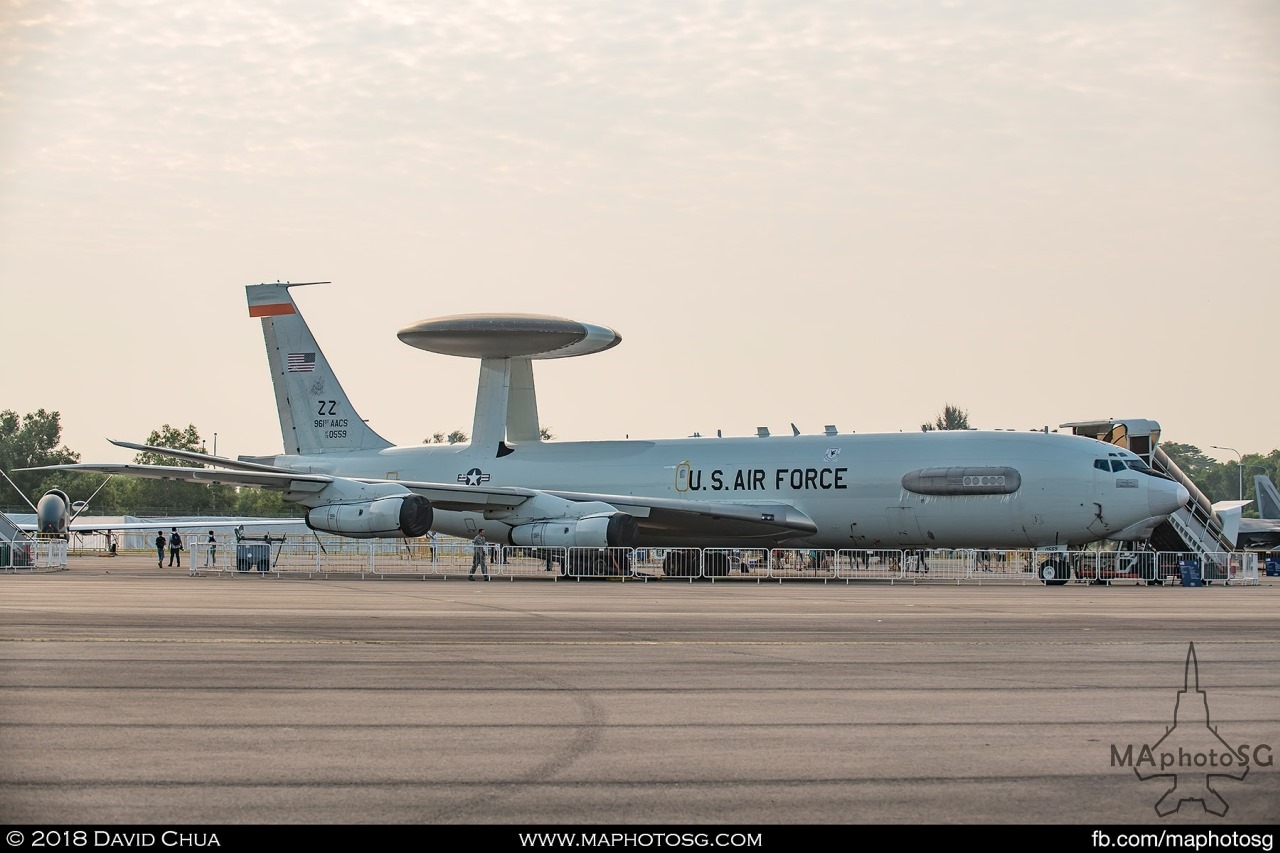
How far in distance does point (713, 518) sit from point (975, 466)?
7.61 metres

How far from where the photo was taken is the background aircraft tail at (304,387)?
51688 mm

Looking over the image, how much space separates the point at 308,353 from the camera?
51969mm

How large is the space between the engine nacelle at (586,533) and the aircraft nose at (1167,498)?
13.6m

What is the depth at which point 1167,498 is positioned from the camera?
1443 inches

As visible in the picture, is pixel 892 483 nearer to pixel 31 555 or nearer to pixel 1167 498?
pixel 1167 498

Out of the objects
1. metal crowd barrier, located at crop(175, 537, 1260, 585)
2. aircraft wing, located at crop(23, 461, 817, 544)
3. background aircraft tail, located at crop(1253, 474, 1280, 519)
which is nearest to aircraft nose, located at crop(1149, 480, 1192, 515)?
metal crowd barrier, located at crop(175, 537, 1260, 585)

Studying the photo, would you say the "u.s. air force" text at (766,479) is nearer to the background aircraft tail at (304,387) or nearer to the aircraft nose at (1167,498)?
the aircraft nose at (1167,498)

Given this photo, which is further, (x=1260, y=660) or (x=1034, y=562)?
(x=1034, y=562)

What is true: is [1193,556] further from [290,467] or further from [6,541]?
[6,541]

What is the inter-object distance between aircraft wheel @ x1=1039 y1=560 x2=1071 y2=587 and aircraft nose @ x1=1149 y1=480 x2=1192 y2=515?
2.73 metres

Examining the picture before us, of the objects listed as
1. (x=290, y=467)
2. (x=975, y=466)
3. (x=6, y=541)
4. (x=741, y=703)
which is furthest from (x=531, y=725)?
(x=290, y=467)

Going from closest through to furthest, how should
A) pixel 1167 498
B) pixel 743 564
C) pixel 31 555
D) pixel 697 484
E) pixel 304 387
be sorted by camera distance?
1. pixel 1167 498
2. pixel 697 484
3. pixel 31 555
4. pixel 743 564
5. pixel 304 387

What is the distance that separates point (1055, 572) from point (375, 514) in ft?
60.5

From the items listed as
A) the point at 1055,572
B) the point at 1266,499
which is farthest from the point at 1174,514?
the point at 1266,499
